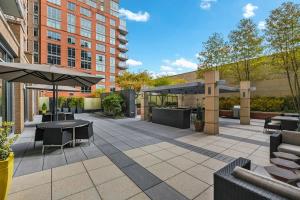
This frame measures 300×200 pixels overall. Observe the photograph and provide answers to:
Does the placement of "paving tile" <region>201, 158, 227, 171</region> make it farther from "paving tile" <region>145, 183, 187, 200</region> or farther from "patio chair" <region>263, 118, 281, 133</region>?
"patio chair" <region>263, 118, 281, 133</region>

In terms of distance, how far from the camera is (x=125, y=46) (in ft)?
132

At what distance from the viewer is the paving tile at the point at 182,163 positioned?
3441 mm

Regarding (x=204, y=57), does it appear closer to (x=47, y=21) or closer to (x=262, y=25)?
(x=262, y=25)

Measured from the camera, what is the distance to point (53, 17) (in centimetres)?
2692

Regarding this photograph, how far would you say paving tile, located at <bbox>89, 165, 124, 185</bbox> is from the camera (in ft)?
9.46

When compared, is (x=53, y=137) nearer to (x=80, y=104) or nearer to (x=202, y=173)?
(x=202, y=173)

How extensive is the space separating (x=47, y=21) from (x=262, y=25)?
31.8m

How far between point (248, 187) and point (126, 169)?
2491 mm

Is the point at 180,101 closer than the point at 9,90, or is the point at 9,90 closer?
the point at 9,90

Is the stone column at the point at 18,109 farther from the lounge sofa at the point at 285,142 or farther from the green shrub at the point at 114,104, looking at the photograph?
the lounge sofa at the point at 285,142

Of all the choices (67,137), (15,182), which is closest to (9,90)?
(67,137)

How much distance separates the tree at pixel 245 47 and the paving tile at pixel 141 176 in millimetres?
13133

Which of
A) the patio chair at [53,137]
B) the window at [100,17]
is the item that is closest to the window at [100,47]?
the window at [100,17]

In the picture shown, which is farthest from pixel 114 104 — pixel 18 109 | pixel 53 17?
pixel 53 17
